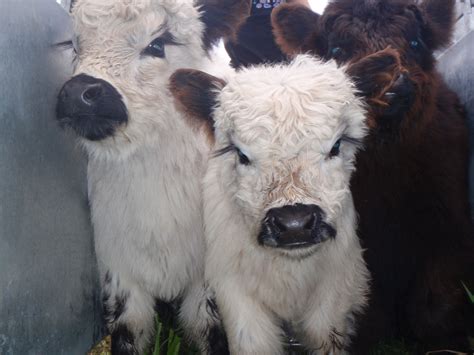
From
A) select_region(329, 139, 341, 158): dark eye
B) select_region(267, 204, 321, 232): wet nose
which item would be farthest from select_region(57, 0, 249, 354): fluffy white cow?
select_region(267, 204, 321, 232): wet nose

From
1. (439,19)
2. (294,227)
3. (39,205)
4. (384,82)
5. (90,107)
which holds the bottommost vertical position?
(39,205)

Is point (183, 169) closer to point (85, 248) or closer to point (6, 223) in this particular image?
point (85, 248)

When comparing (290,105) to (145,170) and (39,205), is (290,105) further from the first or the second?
(39,205)

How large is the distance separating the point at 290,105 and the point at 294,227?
699 mm

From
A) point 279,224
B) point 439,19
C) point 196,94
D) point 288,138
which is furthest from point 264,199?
point 439,19

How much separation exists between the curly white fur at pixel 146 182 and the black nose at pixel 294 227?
1108mm

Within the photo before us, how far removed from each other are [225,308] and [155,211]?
0.80 metres

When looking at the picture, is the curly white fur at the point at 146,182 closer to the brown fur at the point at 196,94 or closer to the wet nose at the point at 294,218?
the brown fur at the point at 196,94

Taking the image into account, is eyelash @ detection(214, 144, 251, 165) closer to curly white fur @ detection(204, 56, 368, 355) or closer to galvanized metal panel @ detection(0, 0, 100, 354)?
curly white fur @ detection(204, 56, 368, 355)

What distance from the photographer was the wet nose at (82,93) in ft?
10.6

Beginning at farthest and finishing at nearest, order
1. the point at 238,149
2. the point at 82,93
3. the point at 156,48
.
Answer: the point at 156,48 → the point at 82,93 → the point at 238,149

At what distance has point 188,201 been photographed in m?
3.80

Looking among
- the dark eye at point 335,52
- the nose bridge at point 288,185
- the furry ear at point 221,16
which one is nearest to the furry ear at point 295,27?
the furry ear at point 221,16

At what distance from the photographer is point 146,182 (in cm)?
376
